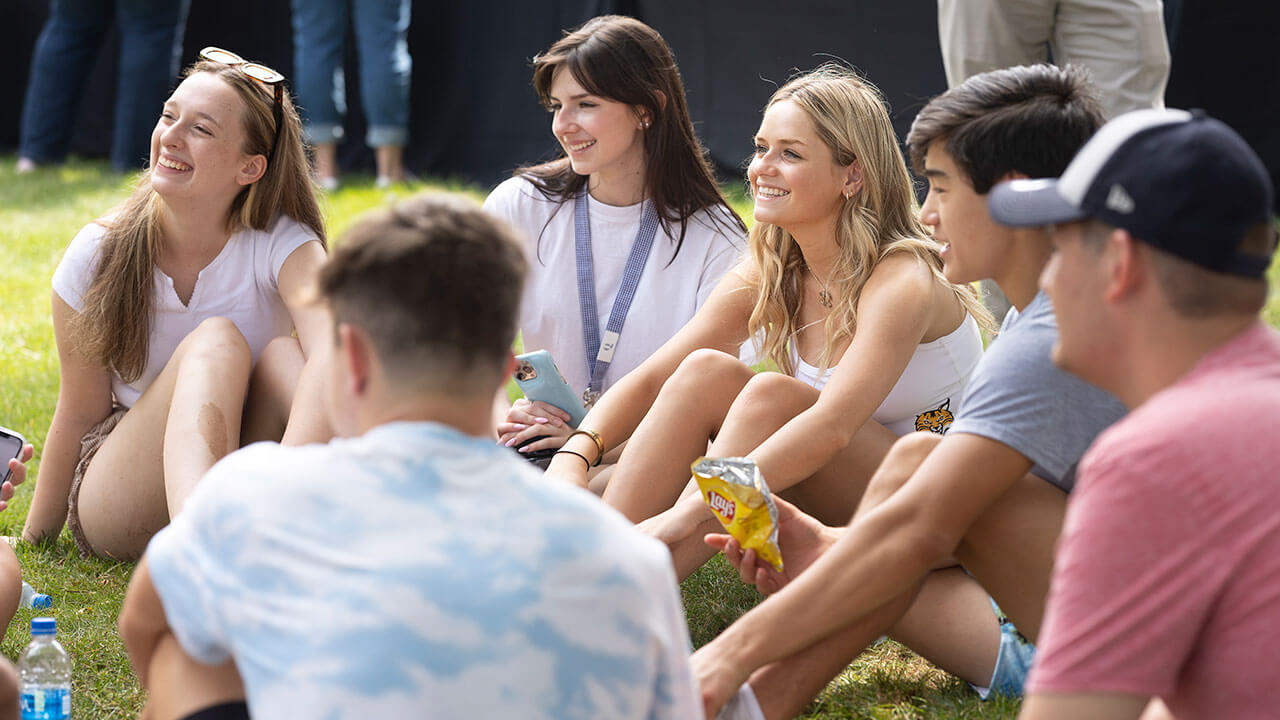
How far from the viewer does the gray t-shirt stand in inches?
88.0

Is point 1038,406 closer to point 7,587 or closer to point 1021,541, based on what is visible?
point 1021,541

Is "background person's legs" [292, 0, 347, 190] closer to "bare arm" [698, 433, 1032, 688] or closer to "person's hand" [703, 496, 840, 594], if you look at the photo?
"person's hand" [703, 496, 840, 594]

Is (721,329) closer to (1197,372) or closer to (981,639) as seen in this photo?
(981,639)

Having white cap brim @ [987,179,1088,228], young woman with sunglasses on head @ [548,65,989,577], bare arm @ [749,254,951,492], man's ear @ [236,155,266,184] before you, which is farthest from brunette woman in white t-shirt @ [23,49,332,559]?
white cap brim @ [987,179,1088,228]

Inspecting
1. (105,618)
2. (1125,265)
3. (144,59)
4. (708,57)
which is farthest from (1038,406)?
→ (144,59)

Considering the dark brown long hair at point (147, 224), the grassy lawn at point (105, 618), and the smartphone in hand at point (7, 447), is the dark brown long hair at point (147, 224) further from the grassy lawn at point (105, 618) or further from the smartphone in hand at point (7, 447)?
the smartphone in hand at point (7, 447)

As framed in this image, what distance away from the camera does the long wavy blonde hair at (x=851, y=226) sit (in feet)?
10.7

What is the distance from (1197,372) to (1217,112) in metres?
6.20

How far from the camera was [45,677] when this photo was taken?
2682mm

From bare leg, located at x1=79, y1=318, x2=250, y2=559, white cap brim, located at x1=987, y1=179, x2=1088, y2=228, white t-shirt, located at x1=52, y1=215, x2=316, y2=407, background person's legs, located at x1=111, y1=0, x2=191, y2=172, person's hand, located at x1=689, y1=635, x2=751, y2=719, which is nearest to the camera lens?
white cap brim, located at x1=987, y1=179, x2=1088, y2=228

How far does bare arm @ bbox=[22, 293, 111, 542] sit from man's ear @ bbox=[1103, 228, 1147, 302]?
2.77 meters

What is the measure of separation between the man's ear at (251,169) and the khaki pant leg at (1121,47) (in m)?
2.76

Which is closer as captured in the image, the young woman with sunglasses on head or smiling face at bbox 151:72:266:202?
the young woman with sunglasses on head

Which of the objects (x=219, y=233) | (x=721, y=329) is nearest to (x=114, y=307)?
(x=219, y=233)
